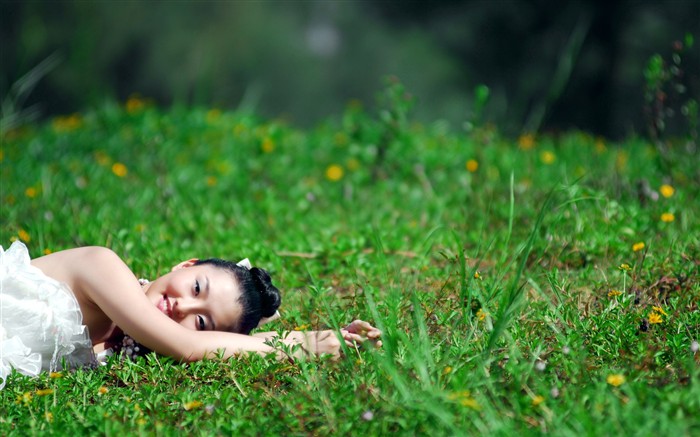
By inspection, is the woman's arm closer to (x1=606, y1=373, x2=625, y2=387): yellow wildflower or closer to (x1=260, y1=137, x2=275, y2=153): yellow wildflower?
(x1=606, y1=373, x2=625, y2=387): yellow wildflower

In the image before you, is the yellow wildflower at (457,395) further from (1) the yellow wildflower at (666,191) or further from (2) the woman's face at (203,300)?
(1) the yellow wildflower at (666,191)

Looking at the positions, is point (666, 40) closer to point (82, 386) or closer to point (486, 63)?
point (486, 63)

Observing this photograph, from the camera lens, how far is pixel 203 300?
2863mm

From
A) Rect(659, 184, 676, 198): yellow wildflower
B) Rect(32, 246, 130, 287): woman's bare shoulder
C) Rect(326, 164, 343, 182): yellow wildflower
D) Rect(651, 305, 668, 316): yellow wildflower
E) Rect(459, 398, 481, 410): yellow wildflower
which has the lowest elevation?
Rect(326, 164, 343, 182): yellow wildflower

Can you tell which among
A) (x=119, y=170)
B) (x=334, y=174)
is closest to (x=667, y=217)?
(x=334, y=174)

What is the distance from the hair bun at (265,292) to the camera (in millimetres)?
2961

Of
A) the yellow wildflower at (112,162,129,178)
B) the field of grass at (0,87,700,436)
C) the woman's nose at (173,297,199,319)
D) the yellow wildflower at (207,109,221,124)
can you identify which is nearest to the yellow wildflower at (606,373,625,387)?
the field of grass at (0,87,700,436)

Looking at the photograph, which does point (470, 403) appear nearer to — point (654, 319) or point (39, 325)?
point (654, 319)

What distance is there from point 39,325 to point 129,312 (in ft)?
1.02

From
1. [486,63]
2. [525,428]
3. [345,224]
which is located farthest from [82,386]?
[486,63]

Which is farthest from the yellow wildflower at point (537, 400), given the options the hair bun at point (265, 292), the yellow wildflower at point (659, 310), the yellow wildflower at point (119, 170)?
the yellow wildflower at point (119, 170)

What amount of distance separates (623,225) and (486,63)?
32.3 ft

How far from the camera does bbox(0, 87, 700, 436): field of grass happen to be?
7.41 ft

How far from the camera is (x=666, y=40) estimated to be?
37.1ft
